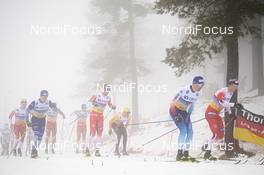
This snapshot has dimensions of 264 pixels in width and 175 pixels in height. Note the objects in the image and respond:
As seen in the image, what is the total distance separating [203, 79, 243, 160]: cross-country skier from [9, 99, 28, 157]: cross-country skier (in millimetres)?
3528

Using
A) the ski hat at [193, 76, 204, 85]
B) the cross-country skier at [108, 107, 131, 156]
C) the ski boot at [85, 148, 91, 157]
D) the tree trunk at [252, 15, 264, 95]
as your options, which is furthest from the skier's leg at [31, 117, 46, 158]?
the tree trunk at [252, 15, 264, 95]

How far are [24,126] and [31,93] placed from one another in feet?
2.19

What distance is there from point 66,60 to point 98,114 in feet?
4.09

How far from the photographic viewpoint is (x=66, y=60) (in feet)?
24.8

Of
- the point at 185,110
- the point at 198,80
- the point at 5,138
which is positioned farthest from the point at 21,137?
the point at 198,80

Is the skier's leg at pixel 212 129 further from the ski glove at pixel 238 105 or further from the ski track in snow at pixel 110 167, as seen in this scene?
the ski glove at pixel 238 105

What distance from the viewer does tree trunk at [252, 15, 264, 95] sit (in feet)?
24.0

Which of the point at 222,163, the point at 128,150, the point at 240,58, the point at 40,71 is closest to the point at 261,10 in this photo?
the point at 240,58

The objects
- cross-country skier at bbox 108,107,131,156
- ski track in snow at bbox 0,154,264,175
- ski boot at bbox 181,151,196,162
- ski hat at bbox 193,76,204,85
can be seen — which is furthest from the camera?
cross-country skier at bbox 108,107,131,156

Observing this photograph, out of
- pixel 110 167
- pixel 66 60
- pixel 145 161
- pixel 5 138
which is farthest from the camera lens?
pixel 66 60

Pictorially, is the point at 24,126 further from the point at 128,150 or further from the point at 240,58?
the point at 240,58

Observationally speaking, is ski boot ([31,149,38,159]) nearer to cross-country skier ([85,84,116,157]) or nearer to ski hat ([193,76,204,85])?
cross-country skier ([85,84,116,157])

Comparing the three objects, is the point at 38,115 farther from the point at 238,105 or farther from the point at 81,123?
the point at 238,105

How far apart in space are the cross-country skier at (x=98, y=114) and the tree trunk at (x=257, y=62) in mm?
2777
